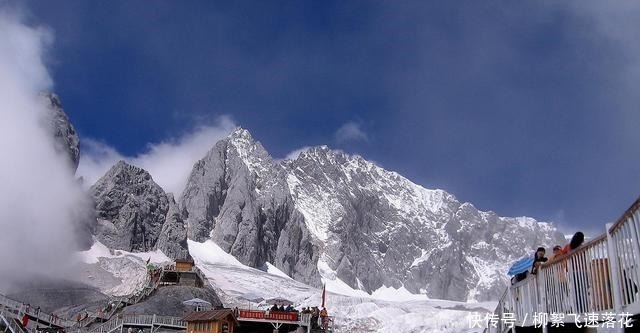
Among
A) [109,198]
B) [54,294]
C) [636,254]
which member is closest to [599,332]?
[636,254]

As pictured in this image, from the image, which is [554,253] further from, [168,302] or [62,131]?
[62,131]

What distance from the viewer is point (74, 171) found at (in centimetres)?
14888

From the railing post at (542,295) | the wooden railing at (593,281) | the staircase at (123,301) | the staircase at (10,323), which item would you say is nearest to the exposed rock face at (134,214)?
the staircase at (123,301)

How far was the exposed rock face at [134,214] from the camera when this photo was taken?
142875mm

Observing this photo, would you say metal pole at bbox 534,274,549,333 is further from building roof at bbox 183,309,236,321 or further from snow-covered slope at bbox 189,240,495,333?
snow-covered slope at bbox 189,240,495,333

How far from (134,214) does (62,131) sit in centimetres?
2734

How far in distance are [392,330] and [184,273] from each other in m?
46.6

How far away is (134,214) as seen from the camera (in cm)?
14775

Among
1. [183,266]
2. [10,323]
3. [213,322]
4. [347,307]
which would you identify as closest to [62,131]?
[347,307]

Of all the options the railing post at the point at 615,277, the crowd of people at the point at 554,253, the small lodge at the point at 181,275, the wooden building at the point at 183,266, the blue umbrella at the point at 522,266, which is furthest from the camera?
the wooden building at the point at 183,266

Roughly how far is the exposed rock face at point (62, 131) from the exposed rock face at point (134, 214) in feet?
31.6

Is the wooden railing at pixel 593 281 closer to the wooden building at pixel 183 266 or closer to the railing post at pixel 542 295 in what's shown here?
the railing post at pixel 542 295

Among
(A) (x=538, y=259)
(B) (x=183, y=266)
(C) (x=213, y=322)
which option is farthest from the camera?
(B) (x=183, y=266)

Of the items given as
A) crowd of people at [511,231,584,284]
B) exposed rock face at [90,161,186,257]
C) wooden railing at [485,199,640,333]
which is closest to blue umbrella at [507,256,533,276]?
crowd of people at [511,231,584,284]
